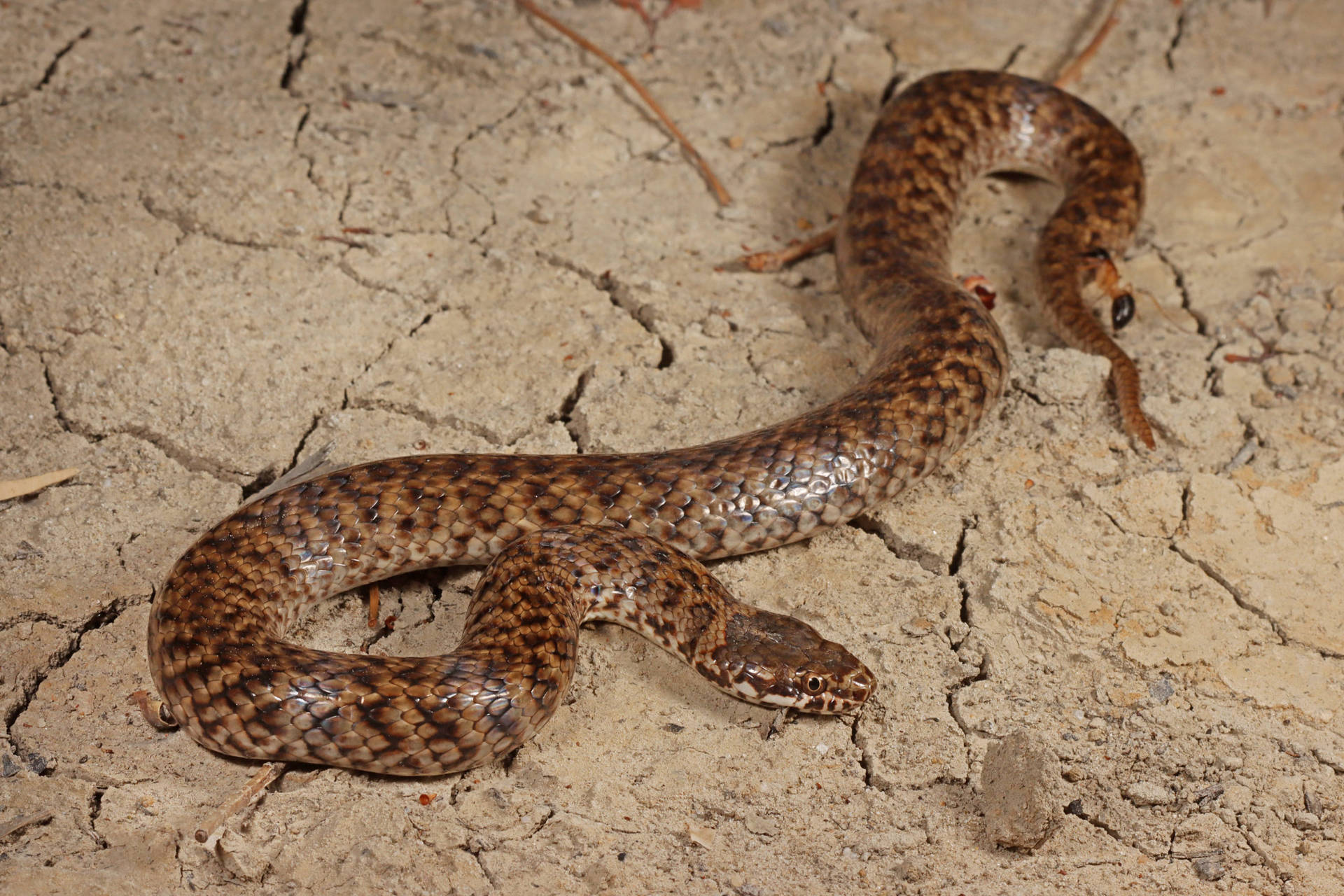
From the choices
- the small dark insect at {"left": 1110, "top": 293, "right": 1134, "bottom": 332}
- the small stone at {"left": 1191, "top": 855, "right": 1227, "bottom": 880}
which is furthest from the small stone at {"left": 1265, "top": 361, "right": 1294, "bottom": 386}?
the small stone at {"left": 1191, "top": 855, "right": 1227, "bottom": 880}

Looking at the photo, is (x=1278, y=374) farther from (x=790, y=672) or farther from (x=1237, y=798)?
(x=790, y=672)

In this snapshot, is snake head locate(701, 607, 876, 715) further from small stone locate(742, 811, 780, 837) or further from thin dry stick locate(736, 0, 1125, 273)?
thin dry stick locate(736, 0, 1125, 273)

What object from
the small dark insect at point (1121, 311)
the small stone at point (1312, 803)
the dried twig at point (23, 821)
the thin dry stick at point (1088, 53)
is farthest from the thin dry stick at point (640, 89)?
the dried twig at point (23, 821)

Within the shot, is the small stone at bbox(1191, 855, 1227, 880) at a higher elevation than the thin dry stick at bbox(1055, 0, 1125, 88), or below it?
below

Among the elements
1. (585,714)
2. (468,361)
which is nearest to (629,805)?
(585,714)

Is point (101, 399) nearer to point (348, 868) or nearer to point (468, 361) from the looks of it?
point (468, 361)

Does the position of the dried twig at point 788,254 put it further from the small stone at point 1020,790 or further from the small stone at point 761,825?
the small stone at point 761,825
